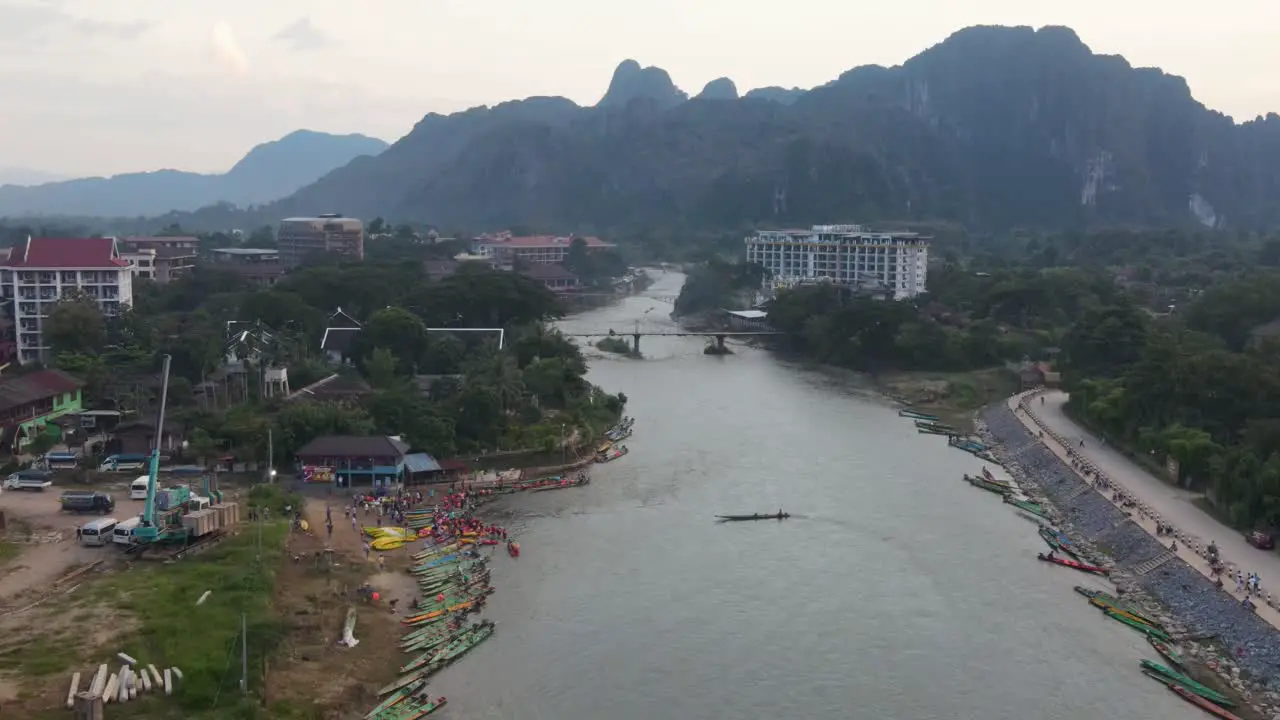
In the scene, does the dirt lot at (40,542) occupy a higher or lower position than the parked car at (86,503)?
lower

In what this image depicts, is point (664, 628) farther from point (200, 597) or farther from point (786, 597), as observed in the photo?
point (200, 597)

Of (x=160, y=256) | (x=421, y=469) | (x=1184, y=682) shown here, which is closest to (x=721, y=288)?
(x=160, y=256)

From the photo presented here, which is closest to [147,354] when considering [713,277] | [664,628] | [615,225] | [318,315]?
[318,315]

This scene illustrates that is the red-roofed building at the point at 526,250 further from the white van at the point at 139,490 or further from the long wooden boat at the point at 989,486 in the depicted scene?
the white van at the point at 139,490

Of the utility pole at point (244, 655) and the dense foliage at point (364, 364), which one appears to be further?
the dense foliage at point (364, 364)

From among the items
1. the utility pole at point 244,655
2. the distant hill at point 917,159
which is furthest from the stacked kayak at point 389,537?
the distant hill at point 917,159

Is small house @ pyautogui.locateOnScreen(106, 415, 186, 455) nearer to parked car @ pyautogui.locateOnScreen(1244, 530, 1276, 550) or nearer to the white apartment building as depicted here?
the white apartment building

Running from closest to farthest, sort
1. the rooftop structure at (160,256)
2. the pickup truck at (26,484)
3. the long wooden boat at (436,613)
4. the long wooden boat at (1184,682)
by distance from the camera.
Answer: the long wooden boat at (1184,682) < the long wooden boat at (436,613) < the pickup truck at (26,484) < the rooftop structure at (160,256)

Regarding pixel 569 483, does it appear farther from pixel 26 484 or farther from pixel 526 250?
pixel 526 250
